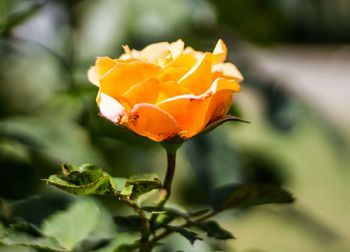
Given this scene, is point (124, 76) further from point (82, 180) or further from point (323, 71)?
point (323, 71)

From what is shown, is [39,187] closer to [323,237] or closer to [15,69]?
[15,69]

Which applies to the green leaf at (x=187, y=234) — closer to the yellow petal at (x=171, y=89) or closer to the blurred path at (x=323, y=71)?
the yellow petal at (x=171, y=89)

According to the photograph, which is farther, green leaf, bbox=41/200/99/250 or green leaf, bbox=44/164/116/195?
green leaf, bbox=41/200/99/250

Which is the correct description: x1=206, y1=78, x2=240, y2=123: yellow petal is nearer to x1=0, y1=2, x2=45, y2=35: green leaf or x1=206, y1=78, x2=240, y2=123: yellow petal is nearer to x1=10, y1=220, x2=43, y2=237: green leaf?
x1=10, y1=220, x2=43, y2=237: green leaf

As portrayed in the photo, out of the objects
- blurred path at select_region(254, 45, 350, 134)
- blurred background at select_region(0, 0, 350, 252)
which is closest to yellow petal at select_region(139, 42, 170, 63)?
blurred background at select_region(0, 0, 350, 252)

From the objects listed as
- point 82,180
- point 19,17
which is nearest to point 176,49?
Answer: point 82,180

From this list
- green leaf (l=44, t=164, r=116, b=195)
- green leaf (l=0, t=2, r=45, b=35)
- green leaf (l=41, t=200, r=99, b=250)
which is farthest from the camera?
green leaf (l=0, t=2, r=45, b=35)
